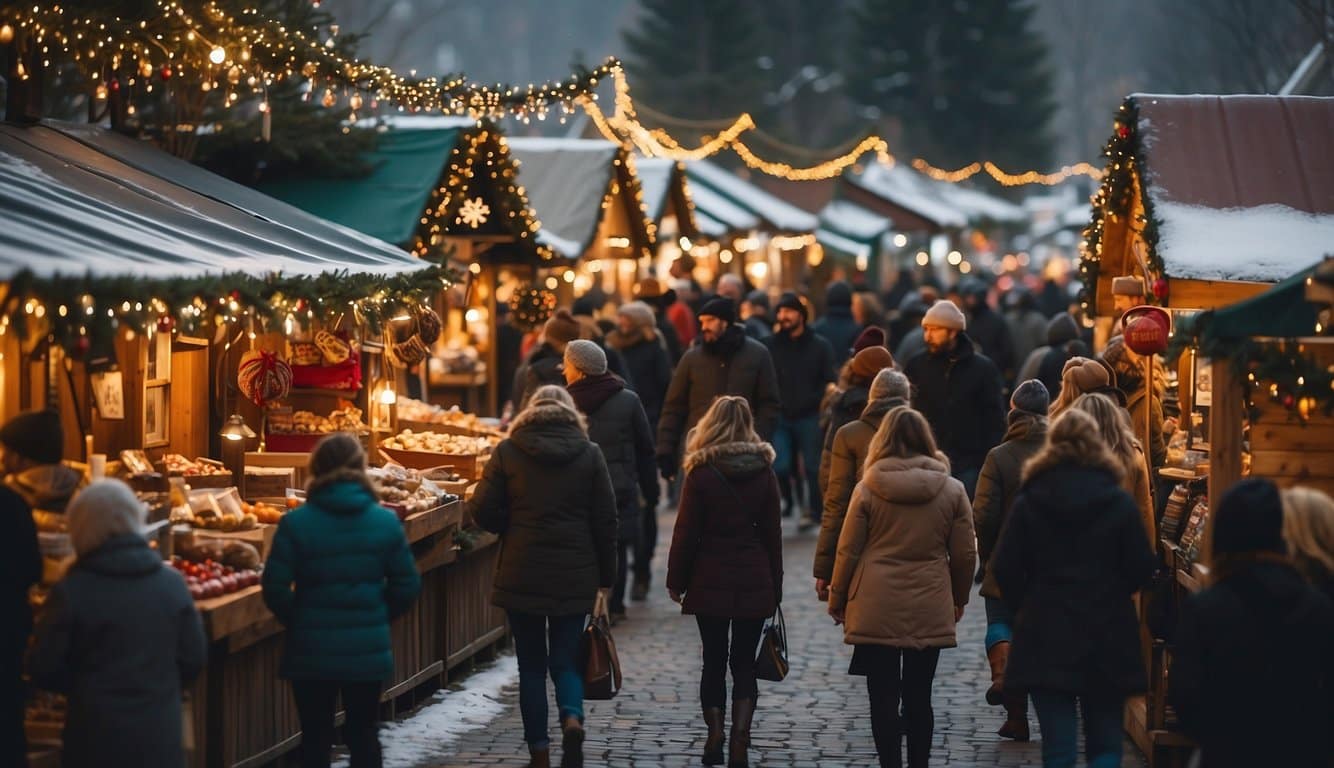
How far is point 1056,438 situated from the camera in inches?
300

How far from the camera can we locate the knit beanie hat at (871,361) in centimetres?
1195

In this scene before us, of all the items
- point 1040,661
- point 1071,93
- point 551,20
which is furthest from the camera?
point 551,20

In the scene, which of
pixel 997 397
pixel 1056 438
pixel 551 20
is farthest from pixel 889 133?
pixel 1056 438

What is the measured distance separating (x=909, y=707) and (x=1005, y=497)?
4.47 ft

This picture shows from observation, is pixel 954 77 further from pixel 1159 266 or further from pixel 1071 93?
pixel 1159 266

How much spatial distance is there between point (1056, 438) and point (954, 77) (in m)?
70.0

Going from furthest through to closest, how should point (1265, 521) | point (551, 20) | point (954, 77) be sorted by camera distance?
point (551, 20), point (954, 77), point (1265, 521)

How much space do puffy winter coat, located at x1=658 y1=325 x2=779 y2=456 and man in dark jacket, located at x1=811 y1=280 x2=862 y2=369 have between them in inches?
172

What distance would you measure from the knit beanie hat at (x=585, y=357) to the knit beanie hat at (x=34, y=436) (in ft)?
13.6

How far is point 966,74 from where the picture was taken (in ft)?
249

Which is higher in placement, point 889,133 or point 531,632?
point 889,133

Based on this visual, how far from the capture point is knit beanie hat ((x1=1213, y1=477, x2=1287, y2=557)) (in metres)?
6.29

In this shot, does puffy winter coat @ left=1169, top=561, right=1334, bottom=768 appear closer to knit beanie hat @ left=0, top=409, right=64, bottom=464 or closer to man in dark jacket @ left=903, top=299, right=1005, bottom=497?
knit beanie hat @ left=0, top=409, right=64, bottom=464

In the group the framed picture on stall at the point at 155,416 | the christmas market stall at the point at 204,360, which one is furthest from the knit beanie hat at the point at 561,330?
the framed picture on stall at the point at 155,416
